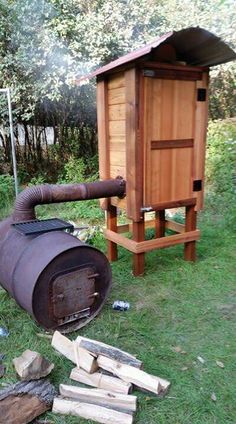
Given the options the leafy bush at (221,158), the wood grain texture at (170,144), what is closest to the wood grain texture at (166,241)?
the wood grain texture at (170,144)

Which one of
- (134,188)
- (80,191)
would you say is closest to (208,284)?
(134,188)

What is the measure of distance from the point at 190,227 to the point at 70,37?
12.6 feet

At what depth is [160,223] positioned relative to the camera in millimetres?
4023

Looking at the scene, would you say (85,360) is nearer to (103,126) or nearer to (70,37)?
(103,126)

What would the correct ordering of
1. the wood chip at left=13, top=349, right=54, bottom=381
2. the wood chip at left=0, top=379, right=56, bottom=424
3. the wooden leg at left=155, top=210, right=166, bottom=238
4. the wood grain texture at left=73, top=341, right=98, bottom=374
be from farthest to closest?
the wooden leg at left=155, top=210, right=166, bottom=238, the wood grain texture at left=73, top=341, right=98, bottom=374, the wood chip at left=13, top=349, right=54, bottom=381, the wood chip at left=0, top=379, right=56, bottom=424

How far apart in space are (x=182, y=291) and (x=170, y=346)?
0.79 metres

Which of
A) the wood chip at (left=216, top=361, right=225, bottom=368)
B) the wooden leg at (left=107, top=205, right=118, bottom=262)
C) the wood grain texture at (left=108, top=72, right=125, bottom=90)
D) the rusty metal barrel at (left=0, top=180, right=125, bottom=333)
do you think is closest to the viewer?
the wood chip at (left=216, top=361, right=225, bottom=368)

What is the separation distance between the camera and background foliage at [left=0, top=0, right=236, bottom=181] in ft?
18.1

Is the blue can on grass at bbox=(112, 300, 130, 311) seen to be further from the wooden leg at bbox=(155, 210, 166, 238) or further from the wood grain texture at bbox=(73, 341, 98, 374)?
the wooden leg at bbox=(155, 210, 166, 238)

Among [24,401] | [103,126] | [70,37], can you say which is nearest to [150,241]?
[103,126]

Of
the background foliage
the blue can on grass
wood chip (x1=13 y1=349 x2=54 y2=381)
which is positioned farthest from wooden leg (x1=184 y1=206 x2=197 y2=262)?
the background foliage

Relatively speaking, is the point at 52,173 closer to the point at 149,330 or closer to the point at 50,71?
the point at 50,71

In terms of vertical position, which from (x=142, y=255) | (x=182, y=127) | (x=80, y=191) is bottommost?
(x=142, y=255)

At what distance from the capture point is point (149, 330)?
8.32 ft
